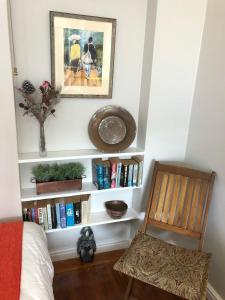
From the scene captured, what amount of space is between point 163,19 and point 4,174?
4.96ft

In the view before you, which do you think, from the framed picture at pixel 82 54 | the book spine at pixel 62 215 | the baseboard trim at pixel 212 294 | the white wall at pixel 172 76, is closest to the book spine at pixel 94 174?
the book spine at pixel 62 215

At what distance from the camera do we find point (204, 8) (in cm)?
170

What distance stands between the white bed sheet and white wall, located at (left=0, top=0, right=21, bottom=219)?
0.74 ft

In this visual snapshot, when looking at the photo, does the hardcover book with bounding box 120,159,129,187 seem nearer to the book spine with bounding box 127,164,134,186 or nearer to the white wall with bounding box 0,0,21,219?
the book spine with bounding box 127,164,134,186

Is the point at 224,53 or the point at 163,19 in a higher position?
the point at 163,19

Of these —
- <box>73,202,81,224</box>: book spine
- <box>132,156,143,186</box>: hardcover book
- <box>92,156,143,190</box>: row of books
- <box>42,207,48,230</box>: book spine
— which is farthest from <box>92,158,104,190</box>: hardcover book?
<box>42,207,48,230</box>: book spine

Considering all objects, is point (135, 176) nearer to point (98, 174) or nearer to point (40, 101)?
point (98, 174)

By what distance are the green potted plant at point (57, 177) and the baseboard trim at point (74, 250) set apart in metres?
A: 0.66

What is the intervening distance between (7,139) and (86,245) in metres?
1.09

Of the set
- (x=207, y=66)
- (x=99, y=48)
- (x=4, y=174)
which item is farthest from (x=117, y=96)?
(x=4, y=174)

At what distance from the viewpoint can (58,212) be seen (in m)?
1.77

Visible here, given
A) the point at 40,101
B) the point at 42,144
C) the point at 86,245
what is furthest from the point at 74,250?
the point at 40,101

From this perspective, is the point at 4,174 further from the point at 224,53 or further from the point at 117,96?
the point at 224,53

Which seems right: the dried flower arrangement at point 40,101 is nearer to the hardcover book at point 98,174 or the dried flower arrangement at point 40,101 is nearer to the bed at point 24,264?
the hardcover book at point 98,174
